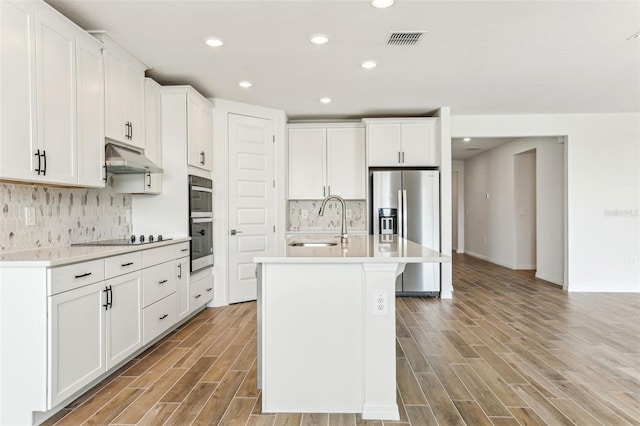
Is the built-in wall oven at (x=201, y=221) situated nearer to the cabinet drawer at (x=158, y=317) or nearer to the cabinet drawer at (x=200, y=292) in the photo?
the cabinet drawer at (x=200, y=292)

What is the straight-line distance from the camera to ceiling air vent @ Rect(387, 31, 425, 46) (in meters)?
2.91

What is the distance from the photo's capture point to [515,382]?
2523mm

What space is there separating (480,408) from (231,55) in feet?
10.5

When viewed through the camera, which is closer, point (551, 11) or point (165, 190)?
point (551, 11)

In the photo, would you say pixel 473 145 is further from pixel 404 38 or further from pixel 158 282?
pixel 158 282

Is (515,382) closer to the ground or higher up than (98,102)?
closer to the ground

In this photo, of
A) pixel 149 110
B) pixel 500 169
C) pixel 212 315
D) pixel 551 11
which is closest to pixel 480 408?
pixel 551 11

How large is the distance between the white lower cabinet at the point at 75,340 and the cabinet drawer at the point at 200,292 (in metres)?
1.45

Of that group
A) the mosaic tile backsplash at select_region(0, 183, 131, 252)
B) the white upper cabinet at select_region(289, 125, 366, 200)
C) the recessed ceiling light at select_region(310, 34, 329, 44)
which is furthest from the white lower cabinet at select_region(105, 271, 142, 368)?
the white upper cabinet at select_region(289, 125, 366, 200)

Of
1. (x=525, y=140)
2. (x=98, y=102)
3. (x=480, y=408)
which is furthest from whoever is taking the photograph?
(x=525, y=140)

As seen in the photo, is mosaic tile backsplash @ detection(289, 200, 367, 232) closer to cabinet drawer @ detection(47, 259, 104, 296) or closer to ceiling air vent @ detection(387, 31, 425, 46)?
ceiling air vent @ detection(387, 31, 425, 46)

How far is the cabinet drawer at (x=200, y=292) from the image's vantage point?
154 inches

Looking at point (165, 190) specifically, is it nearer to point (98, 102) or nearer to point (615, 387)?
point (98, 102)

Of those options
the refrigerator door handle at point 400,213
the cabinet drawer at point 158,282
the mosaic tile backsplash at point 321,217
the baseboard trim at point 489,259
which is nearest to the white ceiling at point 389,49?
the refrigerator door handle at point 400,213
